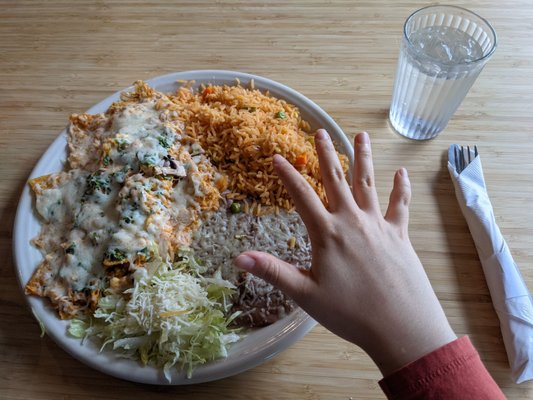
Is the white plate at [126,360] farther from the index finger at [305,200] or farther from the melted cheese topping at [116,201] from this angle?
the index finger at [305,200]

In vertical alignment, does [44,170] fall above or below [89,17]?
below

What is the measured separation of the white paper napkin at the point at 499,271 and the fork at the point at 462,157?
0.01 metres

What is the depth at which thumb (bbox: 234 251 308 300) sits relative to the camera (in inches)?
36.4

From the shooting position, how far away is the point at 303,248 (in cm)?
129

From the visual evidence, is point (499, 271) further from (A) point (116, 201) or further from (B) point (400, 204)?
(A) point (116, 201)

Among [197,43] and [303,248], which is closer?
[303,248]

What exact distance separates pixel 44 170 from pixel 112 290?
0.49 meters

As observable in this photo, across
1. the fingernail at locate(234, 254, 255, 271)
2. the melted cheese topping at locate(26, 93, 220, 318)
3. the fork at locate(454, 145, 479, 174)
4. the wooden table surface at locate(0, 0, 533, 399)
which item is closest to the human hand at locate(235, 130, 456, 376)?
the fingernail at locate(234, 254, 255, 271)

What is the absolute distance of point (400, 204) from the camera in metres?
1.07

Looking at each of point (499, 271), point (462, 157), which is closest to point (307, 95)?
point (462, 157)

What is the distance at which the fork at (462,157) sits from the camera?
1.45 m

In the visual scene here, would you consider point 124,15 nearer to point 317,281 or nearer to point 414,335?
point 317,281

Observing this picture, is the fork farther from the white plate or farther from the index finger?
the index finger

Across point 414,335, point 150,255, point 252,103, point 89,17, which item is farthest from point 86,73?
point 414,335
